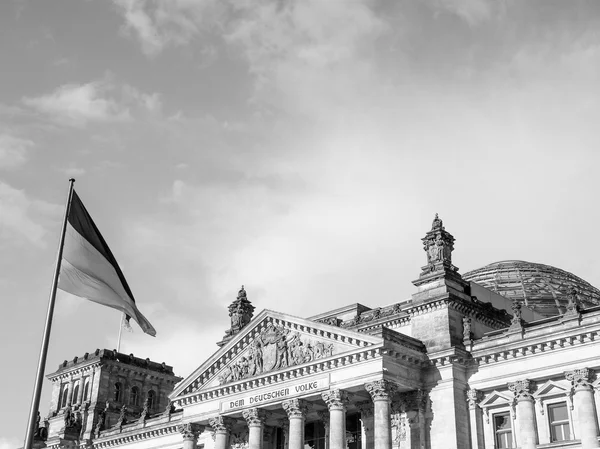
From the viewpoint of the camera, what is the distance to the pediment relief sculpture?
45.7m

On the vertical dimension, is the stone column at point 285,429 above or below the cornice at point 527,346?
below

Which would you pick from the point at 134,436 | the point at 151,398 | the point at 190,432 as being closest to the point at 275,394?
the point at 190,432

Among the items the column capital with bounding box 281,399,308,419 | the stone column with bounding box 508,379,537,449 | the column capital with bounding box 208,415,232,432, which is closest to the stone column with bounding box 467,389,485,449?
the stone column with bounding box 508,379,537,449

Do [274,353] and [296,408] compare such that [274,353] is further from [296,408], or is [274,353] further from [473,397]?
[473,397]

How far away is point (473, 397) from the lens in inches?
1678

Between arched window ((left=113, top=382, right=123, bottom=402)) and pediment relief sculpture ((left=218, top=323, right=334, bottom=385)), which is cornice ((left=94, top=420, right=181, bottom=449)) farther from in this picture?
pediment relief sculpture ((left=218, top=323, right=334, bottom=385))

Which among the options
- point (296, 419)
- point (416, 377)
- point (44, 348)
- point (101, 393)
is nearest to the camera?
point (44, 348)

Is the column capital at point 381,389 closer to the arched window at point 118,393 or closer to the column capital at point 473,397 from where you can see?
the column capital at point 473,397

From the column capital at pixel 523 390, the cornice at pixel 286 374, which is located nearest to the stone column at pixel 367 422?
the cornice at pixel 286 374

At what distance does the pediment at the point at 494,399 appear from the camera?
41875 millimetres

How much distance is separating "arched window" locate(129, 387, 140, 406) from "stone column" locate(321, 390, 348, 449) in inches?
1420

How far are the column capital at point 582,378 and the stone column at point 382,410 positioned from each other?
30.0 feet

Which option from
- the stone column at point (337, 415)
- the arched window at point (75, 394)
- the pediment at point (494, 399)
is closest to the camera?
the pediment at point (494, 399)

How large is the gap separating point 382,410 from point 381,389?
3.56ft
